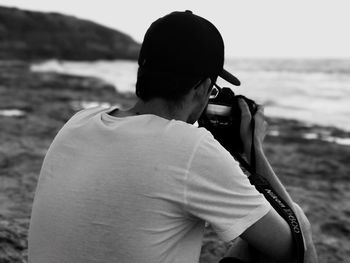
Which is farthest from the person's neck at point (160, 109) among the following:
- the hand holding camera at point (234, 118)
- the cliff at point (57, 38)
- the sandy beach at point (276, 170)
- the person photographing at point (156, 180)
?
the cliff at point (57, 38)

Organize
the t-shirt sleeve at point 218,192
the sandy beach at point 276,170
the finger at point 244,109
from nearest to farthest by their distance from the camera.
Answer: the t-shirt sleeve at point 218,192 < the finger at point 244,109 < the sandy beach at point 276,170

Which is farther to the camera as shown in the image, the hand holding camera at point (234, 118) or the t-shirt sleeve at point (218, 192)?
the hand holding camera at point (234, 118)

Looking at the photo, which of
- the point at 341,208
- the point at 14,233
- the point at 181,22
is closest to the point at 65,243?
the point at 181,22

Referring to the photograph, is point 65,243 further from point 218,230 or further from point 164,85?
point 164,85

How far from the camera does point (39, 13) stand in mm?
62938

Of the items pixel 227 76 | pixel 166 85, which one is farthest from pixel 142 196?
pixel 227 76

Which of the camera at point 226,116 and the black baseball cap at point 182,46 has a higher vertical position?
the black baseball cap at point 182,46

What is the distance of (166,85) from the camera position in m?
1.41

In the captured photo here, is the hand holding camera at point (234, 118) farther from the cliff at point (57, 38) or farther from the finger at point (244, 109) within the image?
the cliff at point (57, 38)

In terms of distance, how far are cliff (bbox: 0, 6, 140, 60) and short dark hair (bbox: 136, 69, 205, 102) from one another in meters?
49.5

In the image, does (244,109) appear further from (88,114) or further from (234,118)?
(88,114)

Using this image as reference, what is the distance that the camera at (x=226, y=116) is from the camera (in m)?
1.81

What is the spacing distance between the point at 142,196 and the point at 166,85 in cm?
35

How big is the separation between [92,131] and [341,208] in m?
3.01
